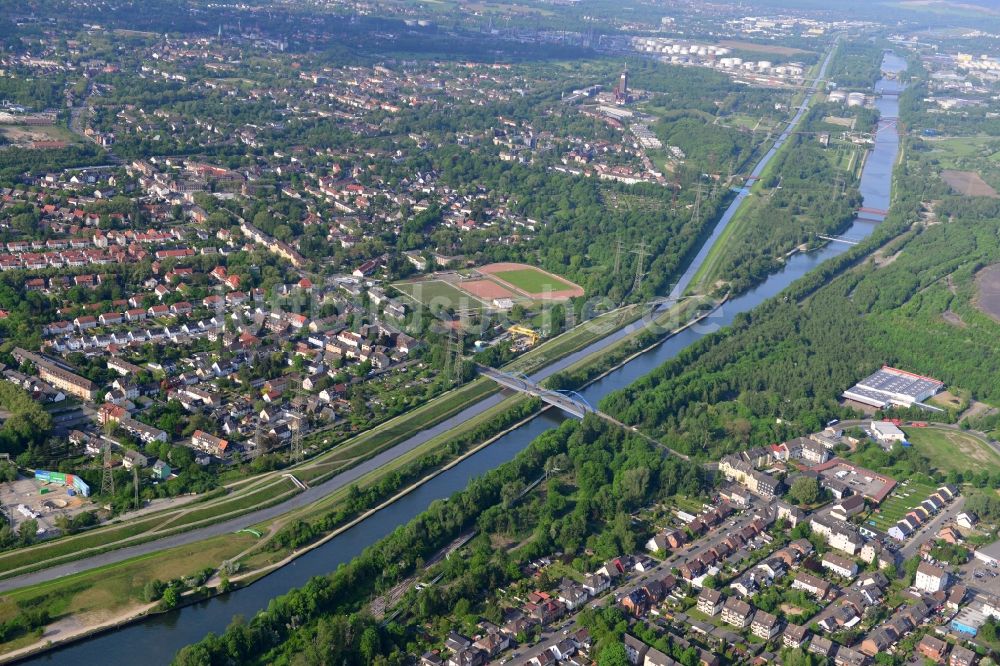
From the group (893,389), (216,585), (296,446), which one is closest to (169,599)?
(216,585)

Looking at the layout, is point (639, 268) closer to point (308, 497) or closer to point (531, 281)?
point (531, 281)

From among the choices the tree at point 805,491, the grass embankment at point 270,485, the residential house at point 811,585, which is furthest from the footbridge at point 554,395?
the residential house at point 811,585

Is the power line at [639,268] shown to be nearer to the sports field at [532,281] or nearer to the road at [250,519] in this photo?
the sports field at [532,281]

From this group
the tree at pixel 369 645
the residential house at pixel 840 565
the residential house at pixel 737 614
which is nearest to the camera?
the tree at pixel 369 645

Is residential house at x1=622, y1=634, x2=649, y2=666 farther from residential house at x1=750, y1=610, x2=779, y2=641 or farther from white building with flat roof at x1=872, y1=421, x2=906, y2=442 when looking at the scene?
white building with flat roof at x1=872, y1=421, x2=906, y2=442

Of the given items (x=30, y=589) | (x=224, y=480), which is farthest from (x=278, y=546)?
(x=30, y=589)

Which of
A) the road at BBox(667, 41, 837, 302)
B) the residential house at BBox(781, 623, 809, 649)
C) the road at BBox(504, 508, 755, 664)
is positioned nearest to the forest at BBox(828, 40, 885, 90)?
the road at BBox(667, 41, 837, 302)

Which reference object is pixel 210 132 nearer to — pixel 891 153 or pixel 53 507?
pixel 53 507
